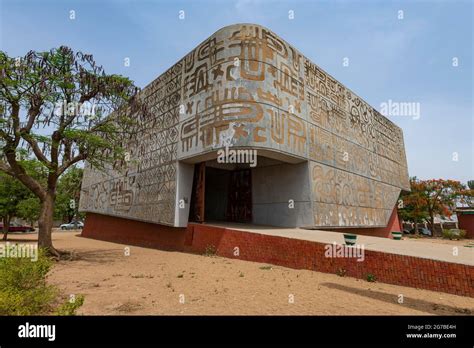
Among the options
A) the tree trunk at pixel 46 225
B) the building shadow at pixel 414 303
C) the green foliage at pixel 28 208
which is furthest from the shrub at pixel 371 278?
the green foliage at pixel 28 208

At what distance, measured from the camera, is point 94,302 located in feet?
19.8

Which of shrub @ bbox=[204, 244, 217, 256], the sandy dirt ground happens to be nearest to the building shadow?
the sandy dirt ground

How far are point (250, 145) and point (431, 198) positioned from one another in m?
37.4

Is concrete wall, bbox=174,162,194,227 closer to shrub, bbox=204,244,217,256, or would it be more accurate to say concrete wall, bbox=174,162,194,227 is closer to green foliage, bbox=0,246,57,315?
shrub, bbox=204,244,217,256

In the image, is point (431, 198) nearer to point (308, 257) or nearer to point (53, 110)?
point (308, 257)

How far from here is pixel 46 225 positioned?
489 inches

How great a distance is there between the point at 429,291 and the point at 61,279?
10667mm

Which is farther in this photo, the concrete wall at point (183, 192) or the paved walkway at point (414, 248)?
the concrete wall at point (183, 192)

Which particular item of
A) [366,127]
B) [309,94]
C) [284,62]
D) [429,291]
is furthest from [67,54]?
[366,127]

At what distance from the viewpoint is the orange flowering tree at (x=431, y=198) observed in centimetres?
3734

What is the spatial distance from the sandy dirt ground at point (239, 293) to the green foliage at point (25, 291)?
743 millimetres

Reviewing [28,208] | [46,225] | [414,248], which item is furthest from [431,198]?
[28,208]

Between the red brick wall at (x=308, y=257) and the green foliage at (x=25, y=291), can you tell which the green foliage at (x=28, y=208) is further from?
the green foliage at (x=25, y=291)
